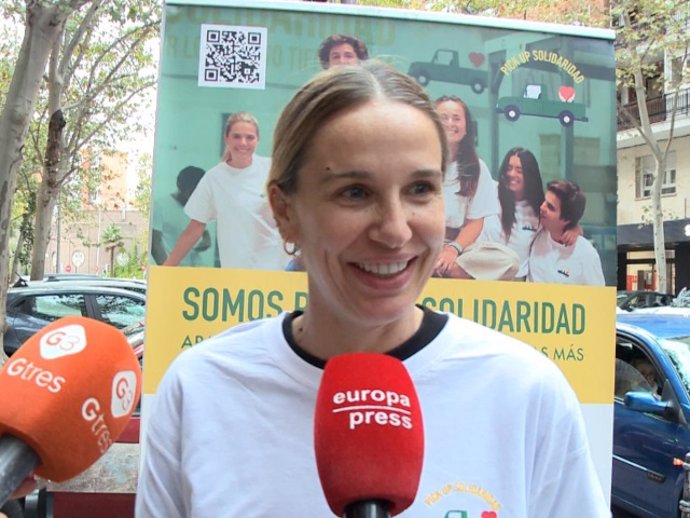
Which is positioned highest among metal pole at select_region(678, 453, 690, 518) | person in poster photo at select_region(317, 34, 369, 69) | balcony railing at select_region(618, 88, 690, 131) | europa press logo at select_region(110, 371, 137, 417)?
balcony railing at select_region(618, 88, 690, 131)

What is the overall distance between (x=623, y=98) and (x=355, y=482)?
25.0 m

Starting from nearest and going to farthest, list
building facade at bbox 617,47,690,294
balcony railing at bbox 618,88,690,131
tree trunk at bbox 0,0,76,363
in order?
tree trunk at bbox 0,0,76,363 < building facade at bbox 617,47,690,294 < balcony railing at bbox 618,88,690,131

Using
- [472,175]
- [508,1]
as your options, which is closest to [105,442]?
[472,175]

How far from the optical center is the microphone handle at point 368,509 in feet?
3.45

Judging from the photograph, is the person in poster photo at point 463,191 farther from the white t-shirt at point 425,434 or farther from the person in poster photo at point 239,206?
the white t-shirt at point 425,434

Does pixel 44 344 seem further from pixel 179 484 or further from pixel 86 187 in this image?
pixel 86 187

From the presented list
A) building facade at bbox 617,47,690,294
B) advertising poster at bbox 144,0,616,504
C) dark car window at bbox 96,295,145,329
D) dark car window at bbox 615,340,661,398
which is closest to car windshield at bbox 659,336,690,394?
dark car window at bbox 615,340,661,398

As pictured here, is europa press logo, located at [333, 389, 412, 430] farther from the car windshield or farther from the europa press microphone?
the car windshield

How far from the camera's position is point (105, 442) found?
147 cm

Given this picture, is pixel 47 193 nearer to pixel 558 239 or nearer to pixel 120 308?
pixel 120 308

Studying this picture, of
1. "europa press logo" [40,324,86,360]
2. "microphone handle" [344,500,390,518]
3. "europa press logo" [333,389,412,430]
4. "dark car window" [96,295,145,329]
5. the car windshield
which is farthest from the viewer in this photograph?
"dark car window" [96,295,145,329]

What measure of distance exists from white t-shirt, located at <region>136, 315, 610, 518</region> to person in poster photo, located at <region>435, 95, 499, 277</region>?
1.34m

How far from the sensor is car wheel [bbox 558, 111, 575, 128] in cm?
288

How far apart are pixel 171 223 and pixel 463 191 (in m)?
1.10
